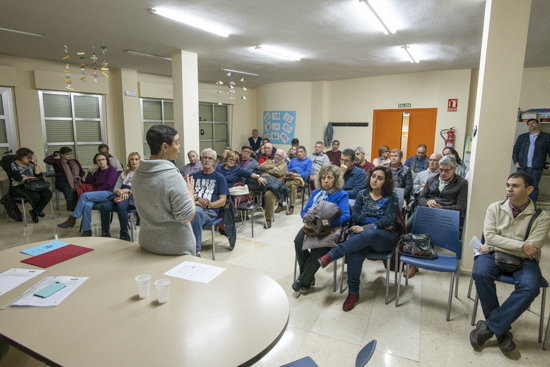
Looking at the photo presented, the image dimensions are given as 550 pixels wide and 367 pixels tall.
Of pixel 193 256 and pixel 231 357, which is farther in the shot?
pixel 193 256

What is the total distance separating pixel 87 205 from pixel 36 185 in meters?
1.79

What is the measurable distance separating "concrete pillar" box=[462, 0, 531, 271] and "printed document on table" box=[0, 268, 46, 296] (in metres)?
3.64

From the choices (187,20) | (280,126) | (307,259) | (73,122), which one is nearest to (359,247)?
(307,259)

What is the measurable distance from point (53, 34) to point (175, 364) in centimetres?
557

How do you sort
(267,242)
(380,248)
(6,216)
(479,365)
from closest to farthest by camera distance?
(479,365) → (380,248) → (267,242) → (6,216)

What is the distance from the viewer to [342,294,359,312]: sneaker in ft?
8.80

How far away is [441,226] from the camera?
2912 mm

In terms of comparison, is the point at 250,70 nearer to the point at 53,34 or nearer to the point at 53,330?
the point at 53,34

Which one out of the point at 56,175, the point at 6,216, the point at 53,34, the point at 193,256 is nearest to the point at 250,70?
the point at 53,34

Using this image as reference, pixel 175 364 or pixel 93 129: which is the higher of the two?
pixel 93 129

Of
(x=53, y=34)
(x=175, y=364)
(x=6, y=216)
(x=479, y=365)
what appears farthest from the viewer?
(x=6, y=216)

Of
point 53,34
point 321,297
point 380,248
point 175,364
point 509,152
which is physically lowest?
point 321,297

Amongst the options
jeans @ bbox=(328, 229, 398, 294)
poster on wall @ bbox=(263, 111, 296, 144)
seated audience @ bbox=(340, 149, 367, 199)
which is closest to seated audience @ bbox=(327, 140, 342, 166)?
poster on wall @ bbox=(263, 111, 296, 144)

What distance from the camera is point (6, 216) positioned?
550cm
